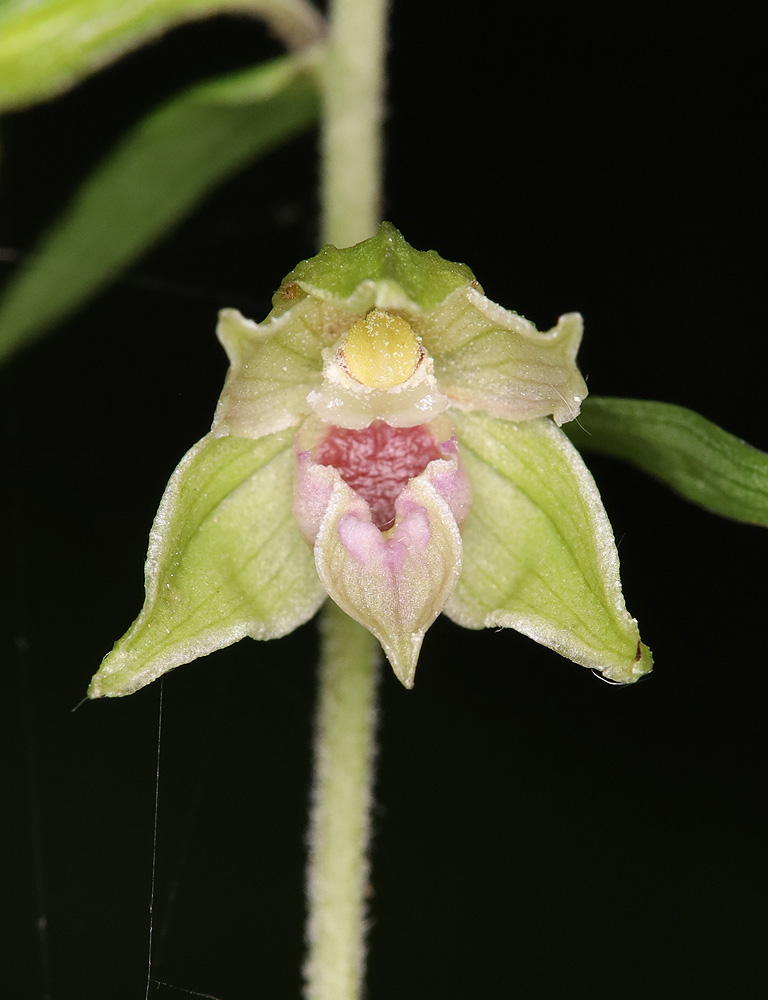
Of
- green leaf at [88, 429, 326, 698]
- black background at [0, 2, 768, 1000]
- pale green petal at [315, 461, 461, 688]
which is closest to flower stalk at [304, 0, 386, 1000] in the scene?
green leaf at [88, 429, 326, 698]

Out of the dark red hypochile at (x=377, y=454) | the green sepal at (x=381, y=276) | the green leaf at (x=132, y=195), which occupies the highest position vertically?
the green leaf at (x=132, y=195)

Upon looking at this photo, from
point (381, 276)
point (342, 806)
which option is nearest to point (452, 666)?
point (342, 806)

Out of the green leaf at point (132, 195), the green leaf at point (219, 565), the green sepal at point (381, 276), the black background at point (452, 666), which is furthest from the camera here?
the black background at point (452, 666)

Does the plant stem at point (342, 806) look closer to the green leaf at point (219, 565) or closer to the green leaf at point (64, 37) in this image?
the green leaf at point (219, 565)

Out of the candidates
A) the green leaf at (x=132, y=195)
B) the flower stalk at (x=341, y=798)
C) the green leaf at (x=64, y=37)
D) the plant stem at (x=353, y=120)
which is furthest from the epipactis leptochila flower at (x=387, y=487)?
the green leaf at (x=132, y=195)

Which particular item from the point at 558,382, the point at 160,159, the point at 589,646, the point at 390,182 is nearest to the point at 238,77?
the point at 160,159

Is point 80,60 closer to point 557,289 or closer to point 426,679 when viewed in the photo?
point 557,289

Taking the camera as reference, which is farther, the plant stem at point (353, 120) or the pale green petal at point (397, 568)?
the plant stem at point (353, 120)

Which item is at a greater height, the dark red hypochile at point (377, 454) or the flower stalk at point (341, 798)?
the dark red hypochile at point (377, 454)

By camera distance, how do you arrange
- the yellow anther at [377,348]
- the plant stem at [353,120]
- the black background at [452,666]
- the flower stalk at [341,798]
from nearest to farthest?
the yellow anther at [377,348]
the flower stalk at [341,798]
the plant stem at [353,120]
the black background at [452,666]
